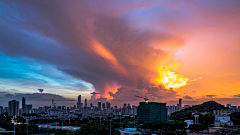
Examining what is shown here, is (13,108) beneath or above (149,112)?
beneath

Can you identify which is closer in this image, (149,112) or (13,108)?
(149,112)

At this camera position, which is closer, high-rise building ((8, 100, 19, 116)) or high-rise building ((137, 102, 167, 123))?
high-rise building ((137, 102, 167, 123))

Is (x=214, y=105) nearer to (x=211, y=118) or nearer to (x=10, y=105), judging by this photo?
(x=211, y=118)

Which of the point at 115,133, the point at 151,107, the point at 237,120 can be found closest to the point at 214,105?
the point at 151,107

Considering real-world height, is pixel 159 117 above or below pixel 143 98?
below

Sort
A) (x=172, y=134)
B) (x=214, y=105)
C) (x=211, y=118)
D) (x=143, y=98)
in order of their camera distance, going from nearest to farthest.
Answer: (x=172, y=134) < (x=211, y=118) < (x=143, y=98) < (x=214, y=105)

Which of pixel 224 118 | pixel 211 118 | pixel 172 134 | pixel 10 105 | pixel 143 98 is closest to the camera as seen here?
pixel 172 134

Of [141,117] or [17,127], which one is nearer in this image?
[17,127]

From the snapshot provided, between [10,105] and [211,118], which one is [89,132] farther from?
[10,105]

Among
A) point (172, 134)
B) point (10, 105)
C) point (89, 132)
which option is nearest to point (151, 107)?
point (172, 134)

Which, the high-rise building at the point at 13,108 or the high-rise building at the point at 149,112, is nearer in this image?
the high-rise building at the point at 149,112
